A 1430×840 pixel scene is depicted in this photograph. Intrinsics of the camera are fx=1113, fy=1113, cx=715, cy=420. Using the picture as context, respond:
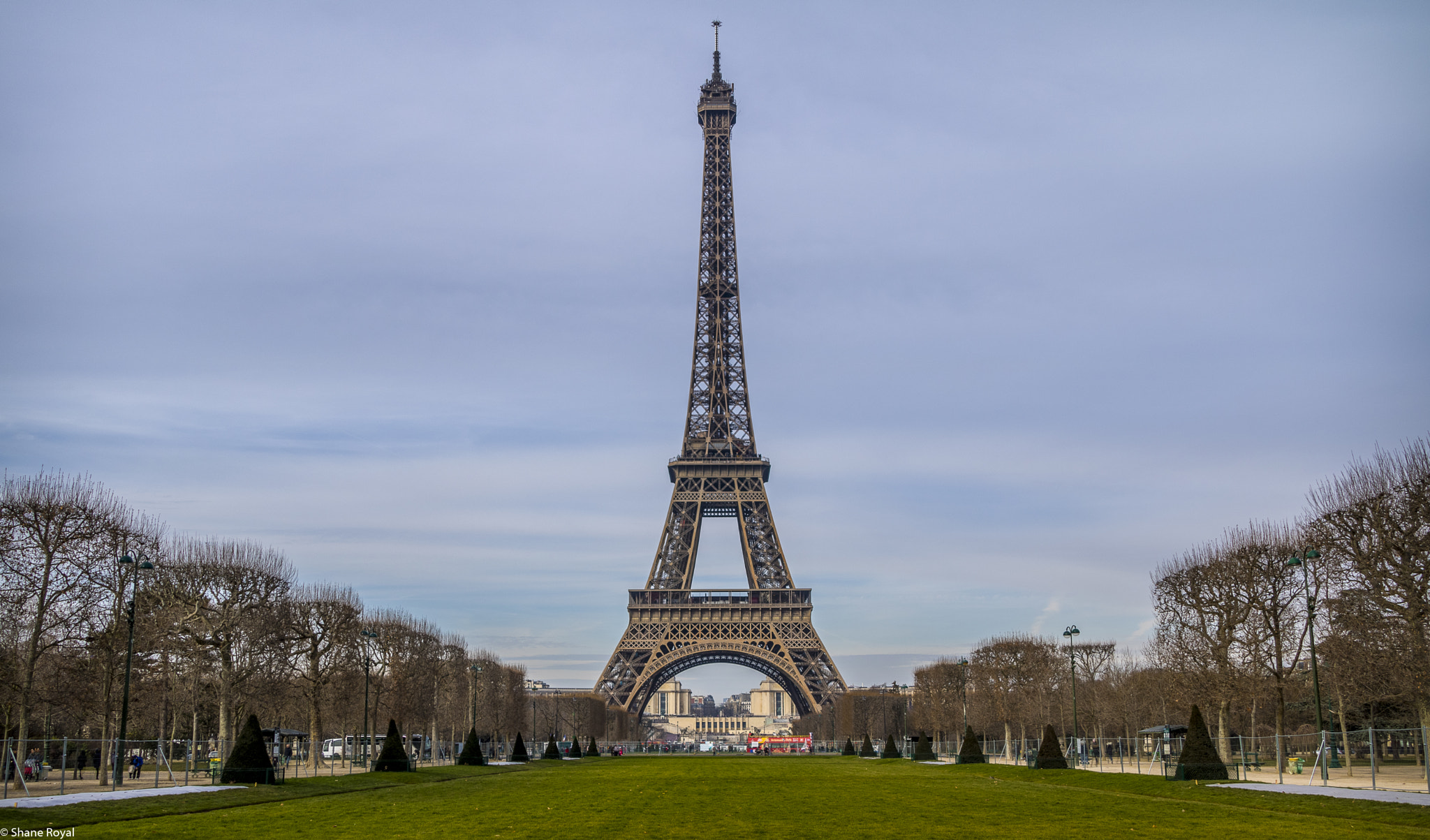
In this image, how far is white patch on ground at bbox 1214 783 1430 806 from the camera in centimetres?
2739

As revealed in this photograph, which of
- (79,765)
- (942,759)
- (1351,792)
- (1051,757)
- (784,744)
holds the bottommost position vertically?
(784,744)

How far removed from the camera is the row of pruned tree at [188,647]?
1593 inches

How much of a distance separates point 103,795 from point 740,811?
57.9 feet

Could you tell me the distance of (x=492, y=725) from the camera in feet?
283

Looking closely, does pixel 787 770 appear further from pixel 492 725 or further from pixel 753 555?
pixel 753 555

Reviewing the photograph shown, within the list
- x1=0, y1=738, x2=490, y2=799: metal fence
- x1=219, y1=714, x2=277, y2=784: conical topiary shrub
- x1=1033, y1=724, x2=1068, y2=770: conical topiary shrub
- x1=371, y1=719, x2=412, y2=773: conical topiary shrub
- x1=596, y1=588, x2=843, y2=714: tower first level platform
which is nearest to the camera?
x1=0, y1=738, x2=490, y2=799: metal fence

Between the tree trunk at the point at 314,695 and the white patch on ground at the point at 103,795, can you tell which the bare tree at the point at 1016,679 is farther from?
the white patch on ground at the point at 103,795

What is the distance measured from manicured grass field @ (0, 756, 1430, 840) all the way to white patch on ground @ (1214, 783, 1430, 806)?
1.23 meters

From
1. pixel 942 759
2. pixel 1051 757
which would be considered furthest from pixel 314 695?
pixel 942 759

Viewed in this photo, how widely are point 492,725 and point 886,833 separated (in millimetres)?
70177

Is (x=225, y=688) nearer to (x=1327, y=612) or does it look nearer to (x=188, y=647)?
(x=188, y=647)

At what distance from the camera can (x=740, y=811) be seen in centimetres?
2708

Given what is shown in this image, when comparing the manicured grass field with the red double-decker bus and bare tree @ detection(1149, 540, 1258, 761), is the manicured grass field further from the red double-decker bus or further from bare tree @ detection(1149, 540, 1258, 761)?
the red double-decker bus

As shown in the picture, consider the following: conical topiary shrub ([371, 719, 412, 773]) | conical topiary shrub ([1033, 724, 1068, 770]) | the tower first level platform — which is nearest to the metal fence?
conical topiary shrub ([371, 719, 412, 773])
